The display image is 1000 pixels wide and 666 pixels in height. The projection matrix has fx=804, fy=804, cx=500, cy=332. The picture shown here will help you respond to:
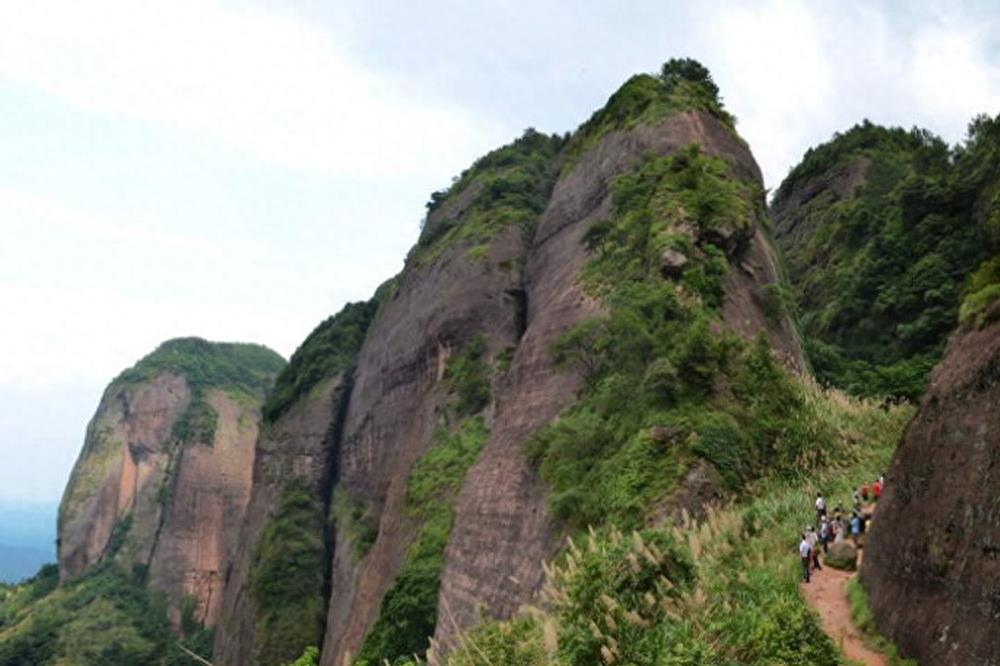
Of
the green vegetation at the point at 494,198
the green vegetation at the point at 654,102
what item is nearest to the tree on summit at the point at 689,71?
the green vegetation at the point at 654,102

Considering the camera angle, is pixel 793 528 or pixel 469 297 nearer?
pixel 793 528

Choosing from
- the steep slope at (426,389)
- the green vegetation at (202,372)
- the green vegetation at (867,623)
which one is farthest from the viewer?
the green vegetation at (202,372)

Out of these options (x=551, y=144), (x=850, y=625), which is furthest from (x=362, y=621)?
(x=551, y=144)

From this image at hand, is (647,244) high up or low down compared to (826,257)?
down

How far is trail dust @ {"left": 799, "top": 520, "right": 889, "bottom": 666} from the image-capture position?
921cm

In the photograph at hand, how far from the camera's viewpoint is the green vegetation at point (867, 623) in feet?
29.2

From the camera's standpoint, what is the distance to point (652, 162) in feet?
108

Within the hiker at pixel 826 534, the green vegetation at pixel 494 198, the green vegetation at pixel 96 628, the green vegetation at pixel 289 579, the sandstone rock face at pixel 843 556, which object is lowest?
the green vegetation at pixel 96 628

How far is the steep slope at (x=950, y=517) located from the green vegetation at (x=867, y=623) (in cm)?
12

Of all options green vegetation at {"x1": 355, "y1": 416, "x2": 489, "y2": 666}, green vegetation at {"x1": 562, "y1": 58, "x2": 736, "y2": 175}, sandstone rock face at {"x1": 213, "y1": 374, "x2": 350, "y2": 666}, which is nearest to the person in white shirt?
green vegetation at {"x1": 355, "y1": 416, "x2": 489, "y2": 666}

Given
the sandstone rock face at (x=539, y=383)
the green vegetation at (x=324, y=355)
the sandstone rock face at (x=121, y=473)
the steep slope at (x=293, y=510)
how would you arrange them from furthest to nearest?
the sandstone rock face at (x=121, y=473)
the green vegetation at (x=324, y=355)
the steep slope at (x=293, y=510)
the sandstone rock face at (x=539, y=383)

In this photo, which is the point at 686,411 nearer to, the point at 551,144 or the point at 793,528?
the point at 793,528

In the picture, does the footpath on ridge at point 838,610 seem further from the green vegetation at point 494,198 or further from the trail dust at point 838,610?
the green vegetation at point 494,198

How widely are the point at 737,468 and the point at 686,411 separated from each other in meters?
1.91
